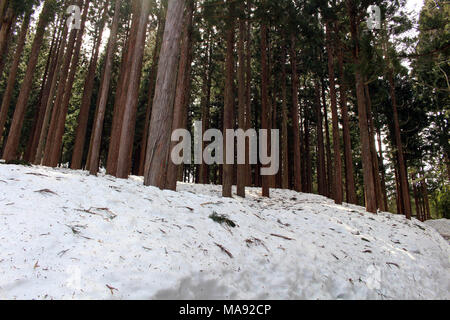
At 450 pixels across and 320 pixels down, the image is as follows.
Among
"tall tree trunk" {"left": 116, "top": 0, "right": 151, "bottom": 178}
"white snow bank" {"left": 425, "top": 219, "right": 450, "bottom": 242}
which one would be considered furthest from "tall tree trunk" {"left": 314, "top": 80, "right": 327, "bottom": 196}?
"tall tree trunk" {"left": 116, "top": 0, "right": 151, "bottom": 178}

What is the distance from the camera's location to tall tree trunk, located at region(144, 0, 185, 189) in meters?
6.25

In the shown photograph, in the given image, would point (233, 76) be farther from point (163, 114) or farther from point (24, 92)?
point (24, 92)

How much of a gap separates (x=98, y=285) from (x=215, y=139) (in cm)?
2254

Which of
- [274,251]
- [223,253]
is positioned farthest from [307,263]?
[223,253]

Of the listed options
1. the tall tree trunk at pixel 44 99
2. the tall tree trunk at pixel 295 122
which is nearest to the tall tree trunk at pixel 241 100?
the tall tree trunk at pixel 295 122

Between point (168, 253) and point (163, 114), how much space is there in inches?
153

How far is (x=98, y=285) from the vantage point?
7.68 feet

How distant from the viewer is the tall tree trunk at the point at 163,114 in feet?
20.5

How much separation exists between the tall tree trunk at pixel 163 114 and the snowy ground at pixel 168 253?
2.56 feet

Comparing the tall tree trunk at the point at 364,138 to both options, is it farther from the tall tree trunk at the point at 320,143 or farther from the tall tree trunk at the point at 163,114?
the tall tree trunk at the point at 320,143

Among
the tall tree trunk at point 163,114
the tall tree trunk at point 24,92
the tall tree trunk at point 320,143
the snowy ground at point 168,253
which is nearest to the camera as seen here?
the snowy ground at point 168,253

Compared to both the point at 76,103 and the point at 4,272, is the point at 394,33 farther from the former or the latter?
the point at 76,103

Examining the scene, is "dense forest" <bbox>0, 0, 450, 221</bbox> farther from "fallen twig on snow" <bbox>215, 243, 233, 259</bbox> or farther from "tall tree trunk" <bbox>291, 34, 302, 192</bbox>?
"fallen twig on snow" <bbox>215, 243, 233, 259</bbox>

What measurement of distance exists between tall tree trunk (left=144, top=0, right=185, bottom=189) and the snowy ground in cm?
78
